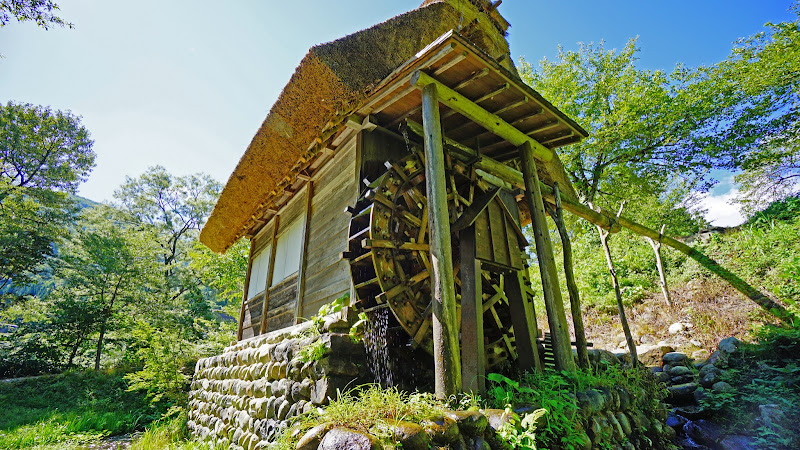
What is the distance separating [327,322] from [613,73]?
13.4m

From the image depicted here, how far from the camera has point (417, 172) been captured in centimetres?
437

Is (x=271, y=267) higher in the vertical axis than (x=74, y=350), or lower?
higher

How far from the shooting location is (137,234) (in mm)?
16625

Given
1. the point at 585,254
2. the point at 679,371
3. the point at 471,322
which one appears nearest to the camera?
the point at 471,322

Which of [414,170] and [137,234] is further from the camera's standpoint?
[137,234]

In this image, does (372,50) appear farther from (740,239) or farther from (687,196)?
(687,196)

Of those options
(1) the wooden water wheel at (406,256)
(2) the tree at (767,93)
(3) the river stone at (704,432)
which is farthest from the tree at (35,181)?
(2) the tree at (767,93)

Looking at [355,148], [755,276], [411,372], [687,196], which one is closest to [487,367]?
[411,372]

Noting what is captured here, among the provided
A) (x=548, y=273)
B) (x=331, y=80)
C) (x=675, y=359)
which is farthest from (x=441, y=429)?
(x=675, y=359)

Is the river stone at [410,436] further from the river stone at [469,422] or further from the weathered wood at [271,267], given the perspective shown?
the weathered wood at [271,267]

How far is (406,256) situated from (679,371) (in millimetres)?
5988

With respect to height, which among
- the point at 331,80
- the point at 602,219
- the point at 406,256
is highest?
the point at 331,80

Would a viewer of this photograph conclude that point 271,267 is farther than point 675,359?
Yes

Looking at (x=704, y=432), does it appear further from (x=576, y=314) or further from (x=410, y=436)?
(x=410, y=436)
